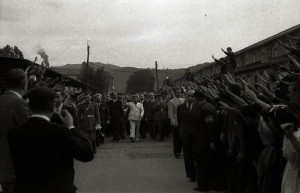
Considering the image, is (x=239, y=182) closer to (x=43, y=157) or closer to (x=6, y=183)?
(x=6, y=183)

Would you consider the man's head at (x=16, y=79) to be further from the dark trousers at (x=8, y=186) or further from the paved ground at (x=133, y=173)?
the paved ground at (x=133, y=173)

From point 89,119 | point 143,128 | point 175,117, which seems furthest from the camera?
point 143,128

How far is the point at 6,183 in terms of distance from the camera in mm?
4988

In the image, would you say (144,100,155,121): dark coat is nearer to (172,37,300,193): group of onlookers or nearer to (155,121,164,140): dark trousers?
(155,121,164,140): dark trousers

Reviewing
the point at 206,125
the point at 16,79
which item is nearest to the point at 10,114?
the point at 16,79

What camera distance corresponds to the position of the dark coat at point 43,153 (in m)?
3.49

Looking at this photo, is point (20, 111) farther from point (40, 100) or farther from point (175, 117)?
point (175, 117)

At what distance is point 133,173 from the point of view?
10.8 metres

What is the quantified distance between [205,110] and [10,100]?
15.3ft

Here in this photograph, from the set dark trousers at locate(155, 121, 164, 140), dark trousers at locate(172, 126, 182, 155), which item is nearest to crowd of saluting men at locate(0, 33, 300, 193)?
dark trousers at locate(172, 126, 182, 155)

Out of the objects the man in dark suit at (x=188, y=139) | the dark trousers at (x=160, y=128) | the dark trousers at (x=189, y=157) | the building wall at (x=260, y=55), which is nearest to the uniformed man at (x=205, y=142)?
the man in dark suit at (x=188, y=139)

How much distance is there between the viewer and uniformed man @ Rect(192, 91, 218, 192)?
8.73 meters

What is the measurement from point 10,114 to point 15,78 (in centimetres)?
39

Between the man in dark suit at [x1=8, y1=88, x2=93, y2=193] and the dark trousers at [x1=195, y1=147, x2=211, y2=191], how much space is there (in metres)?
5.45
